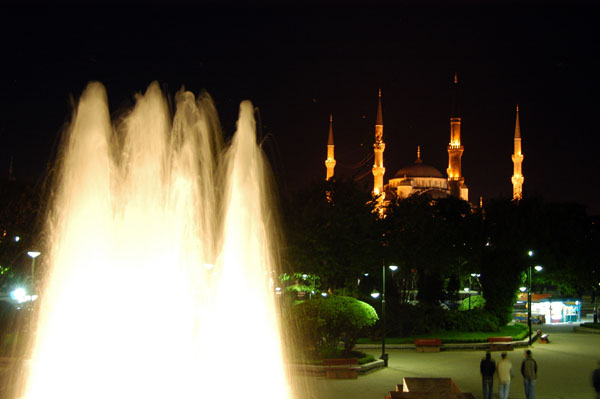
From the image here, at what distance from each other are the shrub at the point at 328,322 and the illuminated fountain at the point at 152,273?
4271 millimetres

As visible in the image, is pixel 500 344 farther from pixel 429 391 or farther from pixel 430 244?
pixel 429 391

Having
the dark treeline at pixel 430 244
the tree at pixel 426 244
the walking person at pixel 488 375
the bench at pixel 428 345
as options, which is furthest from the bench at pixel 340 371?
the tree at pixel 426 244

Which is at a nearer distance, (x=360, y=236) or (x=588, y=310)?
(x=360, y=236)

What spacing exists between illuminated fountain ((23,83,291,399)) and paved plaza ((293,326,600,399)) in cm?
151

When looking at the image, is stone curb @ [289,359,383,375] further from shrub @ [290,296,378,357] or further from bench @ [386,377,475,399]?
bench @ [386,377,475,399]

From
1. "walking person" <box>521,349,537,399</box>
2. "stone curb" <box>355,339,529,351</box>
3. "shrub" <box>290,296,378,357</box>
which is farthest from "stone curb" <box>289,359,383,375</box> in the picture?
"stone curb" <box>355,339,529,351</box>

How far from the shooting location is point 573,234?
47750 millimetres

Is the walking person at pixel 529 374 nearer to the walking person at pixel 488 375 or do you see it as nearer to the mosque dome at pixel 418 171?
the walking person at pixel 488 375

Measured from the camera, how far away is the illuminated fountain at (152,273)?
15.2 metres

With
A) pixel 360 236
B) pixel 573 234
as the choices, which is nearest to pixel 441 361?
pixel 360 236

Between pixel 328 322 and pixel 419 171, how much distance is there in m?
94.0

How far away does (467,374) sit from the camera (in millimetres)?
20078

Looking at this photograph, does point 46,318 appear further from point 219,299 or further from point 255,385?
point 255,385

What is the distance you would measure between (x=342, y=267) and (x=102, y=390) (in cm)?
1930
